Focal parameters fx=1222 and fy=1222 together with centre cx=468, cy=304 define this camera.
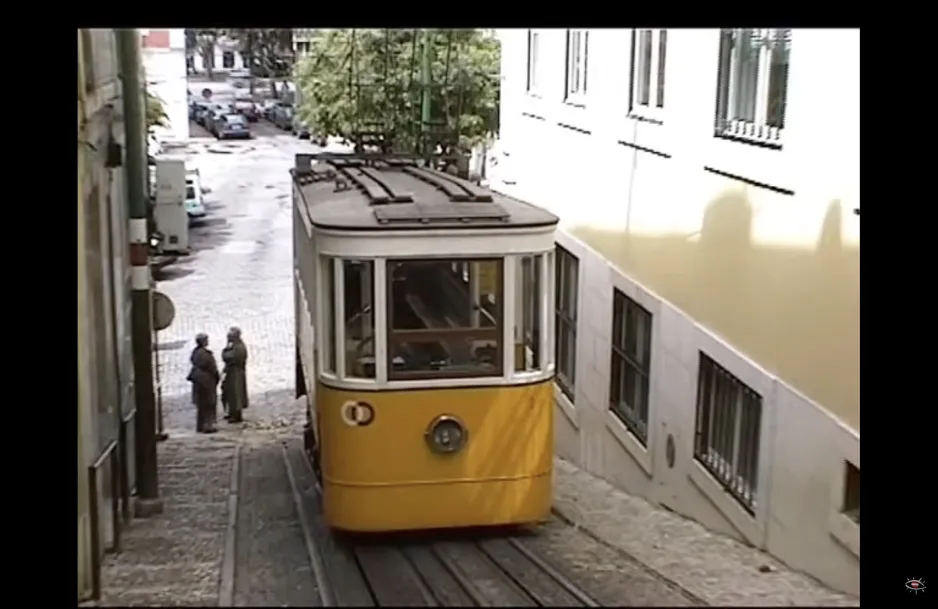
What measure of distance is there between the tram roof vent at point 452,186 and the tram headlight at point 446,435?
0.95m

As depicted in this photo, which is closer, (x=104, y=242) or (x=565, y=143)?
Answer: (x=104, y=242)

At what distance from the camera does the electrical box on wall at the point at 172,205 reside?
6.11 meters

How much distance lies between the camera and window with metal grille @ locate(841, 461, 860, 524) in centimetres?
425

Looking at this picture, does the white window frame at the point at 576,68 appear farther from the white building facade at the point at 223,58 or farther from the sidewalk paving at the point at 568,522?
the sidewalk paving at the point at 568,522

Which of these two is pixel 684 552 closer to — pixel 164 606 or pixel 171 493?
pixel 164 606

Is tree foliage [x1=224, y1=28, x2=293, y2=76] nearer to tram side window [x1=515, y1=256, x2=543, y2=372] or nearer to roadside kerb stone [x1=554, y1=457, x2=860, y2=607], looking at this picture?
tram side window [x1=515, y1=256, x2=543, y2=372]

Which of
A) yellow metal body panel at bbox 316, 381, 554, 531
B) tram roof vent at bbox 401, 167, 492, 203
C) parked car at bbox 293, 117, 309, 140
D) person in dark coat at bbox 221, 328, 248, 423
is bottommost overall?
person in dark coat at bbox 221, 328, 248, 423

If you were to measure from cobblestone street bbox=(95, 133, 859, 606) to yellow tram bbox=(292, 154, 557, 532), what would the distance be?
225mm

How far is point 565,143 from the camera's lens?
22.9ft

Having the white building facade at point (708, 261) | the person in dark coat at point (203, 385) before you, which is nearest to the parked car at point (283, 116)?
the white building facade at point (708, 261)

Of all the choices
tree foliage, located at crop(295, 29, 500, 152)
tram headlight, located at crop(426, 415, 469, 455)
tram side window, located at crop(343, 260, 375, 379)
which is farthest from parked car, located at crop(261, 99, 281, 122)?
tram headlight, located at crop(426, 415, 469, 455)

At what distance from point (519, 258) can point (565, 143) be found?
6.54 ft

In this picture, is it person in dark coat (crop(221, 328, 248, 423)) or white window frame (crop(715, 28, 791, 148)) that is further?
person in dark coat (crop(221, 328, 248, 423))
